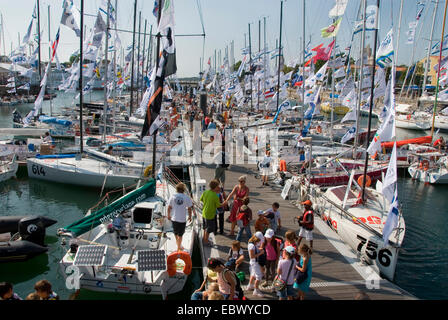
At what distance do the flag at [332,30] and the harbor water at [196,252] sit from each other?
394 inches

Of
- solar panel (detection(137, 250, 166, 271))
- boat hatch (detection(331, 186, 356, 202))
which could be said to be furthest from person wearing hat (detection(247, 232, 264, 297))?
boat hatch (detection(331, 186, 356, 202))

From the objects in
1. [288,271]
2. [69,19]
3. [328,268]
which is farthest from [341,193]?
[69,19]

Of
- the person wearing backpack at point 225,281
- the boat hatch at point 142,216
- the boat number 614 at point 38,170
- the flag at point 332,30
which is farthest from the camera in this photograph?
the flag at point 332,30

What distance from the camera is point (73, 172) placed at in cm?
1923

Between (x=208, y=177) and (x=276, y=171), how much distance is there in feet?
11.1

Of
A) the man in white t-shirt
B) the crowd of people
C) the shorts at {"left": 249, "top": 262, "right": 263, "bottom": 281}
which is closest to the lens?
the crowd of people

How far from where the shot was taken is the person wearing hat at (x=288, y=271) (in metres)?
6.90

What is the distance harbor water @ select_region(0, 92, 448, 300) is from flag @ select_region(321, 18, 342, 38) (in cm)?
1000

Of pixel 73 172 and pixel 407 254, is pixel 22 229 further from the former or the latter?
pixel 407 254

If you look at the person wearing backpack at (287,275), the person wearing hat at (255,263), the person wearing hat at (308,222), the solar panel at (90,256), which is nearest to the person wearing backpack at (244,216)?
the person wearing hat at (308,222)

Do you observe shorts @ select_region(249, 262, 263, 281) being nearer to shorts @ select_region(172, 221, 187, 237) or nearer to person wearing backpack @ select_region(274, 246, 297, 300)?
person wearing backpack @ select_region(274, 246, 297, 300)

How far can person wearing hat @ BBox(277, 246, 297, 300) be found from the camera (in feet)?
22.6

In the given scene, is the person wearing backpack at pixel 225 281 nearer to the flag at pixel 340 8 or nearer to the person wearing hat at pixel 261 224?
the person wearing hat at pixel 261 224
